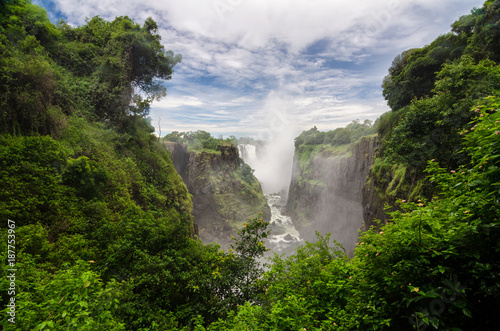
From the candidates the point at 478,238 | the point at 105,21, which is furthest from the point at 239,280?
the point at 105,21

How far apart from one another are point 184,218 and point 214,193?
27151 millimetres

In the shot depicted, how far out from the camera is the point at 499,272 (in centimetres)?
189

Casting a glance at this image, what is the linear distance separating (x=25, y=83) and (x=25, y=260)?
7581 mm

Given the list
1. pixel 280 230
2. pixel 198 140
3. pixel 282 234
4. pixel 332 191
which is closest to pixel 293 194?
pixel 280 230

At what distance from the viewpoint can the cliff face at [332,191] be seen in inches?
1021

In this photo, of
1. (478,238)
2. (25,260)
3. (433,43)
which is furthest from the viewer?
(433,43)

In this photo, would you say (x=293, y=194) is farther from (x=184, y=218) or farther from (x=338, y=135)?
(x=184, y=218)

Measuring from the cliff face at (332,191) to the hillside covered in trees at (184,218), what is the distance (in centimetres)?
1214

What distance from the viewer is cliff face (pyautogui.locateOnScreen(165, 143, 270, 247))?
32844 millimetres

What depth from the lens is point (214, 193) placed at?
1340 inches

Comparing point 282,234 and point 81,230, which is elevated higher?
point 81,230

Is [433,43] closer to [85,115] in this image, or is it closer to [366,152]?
[366,152]

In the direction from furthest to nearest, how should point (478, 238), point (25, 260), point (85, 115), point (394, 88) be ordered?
point (394, 88), point (85, 115), point (25, 260), point (478, 238)

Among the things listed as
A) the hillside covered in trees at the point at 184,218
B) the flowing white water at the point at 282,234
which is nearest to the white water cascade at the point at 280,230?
the flowing white water at the point at 282,234
